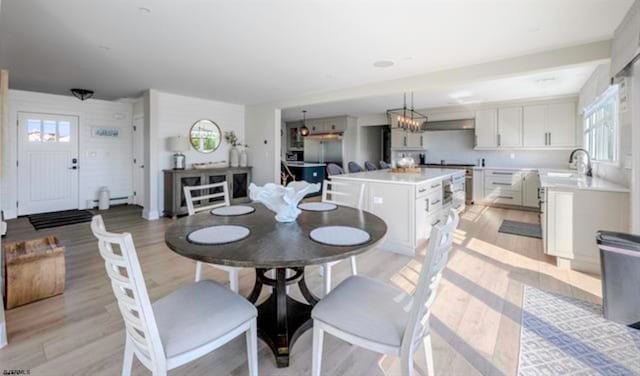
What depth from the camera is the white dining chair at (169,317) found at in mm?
1048

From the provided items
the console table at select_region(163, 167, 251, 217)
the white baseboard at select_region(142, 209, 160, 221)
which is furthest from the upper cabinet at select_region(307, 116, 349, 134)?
the white baseboard at select_region(142, 209, 160, 221)

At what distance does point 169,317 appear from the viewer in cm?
130

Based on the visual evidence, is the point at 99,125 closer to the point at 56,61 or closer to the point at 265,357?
the point at 56,61

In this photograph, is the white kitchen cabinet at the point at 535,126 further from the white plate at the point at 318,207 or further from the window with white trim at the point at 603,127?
the white plate at the point at 318,207

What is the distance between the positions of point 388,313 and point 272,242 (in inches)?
25.1

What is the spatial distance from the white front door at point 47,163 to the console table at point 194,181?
2160 millimetres

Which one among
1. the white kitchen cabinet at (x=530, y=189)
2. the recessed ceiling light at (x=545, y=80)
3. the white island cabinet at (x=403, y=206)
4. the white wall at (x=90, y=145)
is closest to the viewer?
the white island cabinet at (x=403, y=206)

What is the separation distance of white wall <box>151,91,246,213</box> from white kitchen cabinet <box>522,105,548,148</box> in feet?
20.3

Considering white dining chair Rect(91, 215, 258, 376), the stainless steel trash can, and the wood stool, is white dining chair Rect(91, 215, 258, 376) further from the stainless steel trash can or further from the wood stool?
the stainless steel trash can

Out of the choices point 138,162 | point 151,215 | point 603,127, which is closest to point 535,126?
point 603,127

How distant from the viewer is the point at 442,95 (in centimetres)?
574

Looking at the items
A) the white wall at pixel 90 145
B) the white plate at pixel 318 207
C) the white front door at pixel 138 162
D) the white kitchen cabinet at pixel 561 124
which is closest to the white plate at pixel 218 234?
the white plate at pixel 318 207

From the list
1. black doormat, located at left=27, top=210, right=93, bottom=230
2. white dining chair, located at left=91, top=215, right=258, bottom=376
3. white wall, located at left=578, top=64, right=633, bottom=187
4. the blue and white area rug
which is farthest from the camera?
black doormat, located at left=27, top=210, right=93, bottom=230

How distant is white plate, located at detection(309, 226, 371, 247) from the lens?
4.70 feet
